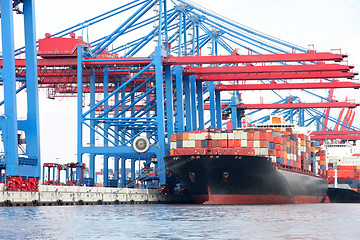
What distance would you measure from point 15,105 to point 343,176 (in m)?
53.3

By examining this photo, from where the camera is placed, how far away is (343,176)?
92.4 meters

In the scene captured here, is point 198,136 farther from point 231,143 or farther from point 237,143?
point 237,143

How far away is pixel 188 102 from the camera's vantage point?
7869 cm

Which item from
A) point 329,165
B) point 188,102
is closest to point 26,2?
point 188,102

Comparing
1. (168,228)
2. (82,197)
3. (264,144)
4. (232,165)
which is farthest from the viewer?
(264,144)

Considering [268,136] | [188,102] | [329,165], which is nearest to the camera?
[268,136]

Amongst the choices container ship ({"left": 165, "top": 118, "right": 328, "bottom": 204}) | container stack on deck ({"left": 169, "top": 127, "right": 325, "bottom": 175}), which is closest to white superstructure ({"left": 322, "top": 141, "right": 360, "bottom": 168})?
container stack on deck ({"left": 169, "top": 127, "right": 325, "bottom": 175})

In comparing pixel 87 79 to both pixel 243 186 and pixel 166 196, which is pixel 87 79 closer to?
pixel 166 196

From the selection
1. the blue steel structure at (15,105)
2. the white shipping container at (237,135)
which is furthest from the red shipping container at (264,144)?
the blue steel structure at (15,105)

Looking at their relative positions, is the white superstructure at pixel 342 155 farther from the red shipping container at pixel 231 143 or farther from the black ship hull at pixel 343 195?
the red shipping container at pixel 231 143

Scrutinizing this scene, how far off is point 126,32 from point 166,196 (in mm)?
16471

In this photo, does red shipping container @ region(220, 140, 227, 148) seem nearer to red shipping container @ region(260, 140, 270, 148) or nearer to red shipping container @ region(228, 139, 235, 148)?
red shipping container @ region(228, 139, 235, 148)

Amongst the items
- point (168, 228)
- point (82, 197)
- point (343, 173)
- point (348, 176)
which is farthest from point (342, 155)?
point (168, 228)

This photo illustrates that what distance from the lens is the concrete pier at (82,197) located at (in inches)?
1914
